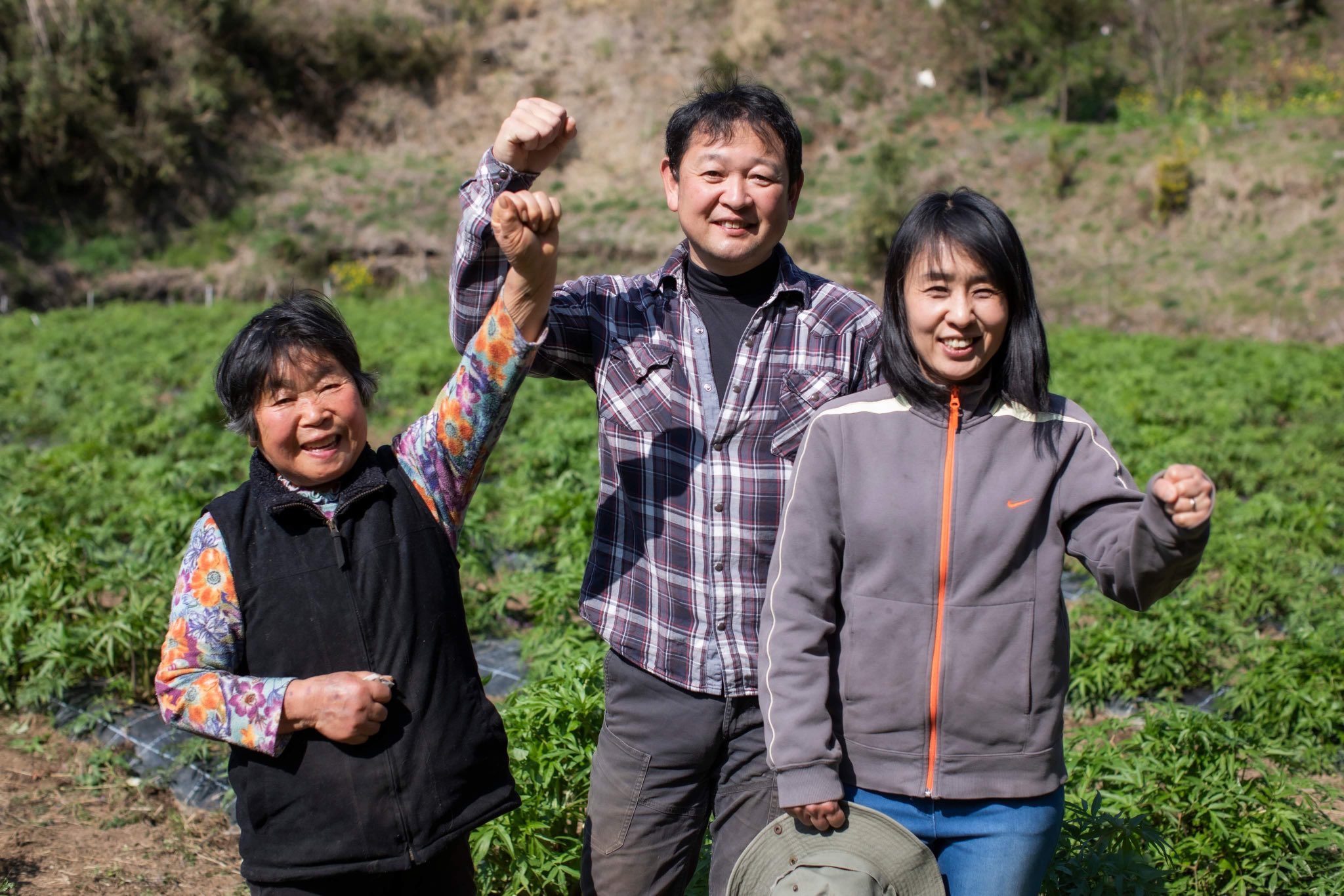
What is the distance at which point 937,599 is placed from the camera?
A: 1.79 metres

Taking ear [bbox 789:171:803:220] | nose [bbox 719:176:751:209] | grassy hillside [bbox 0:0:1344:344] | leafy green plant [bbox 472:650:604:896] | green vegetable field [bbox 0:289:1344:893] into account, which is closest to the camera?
nose [bbox 719:176:751:209]

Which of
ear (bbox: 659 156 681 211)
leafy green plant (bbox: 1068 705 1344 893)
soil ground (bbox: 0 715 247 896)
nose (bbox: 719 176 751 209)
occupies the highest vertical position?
ear (bbox: 659 156 681 211)

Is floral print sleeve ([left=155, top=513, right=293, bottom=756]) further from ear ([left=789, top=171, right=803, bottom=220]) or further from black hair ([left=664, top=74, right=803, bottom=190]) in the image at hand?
ear ([left=789, top=171, right=803, bottom=220])

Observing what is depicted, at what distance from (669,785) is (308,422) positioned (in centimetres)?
100

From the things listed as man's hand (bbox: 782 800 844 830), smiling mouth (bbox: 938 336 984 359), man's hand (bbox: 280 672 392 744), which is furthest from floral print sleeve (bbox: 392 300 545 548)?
man's hand (bbox: 782 800 844 830)

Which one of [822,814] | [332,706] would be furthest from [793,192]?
[332,706]

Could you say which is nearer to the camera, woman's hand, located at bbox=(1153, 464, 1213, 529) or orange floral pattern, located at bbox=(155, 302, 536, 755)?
woman's hand, located at bbox=(1153, 464, 1213, 529)

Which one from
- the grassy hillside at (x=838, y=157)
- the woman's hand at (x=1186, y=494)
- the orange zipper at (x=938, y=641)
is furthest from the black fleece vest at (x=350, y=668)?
the grassy hillside at (x=838, y=157)

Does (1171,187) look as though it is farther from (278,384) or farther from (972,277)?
(278,384)

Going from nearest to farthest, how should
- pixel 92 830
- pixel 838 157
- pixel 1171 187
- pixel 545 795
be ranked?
pixel 545 795, pixel 92 830, pixel 1171 187, pixel 838 157

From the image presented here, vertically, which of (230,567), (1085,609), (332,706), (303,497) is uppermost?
(303,497)

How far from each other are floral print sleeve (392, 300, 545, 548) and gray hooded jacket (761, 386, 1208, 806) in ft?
1.87

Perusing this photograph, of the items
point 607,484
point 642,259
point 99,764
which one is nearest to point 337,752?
point 607,484

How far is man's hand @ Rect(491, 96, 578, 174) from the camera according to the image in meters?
1.92
